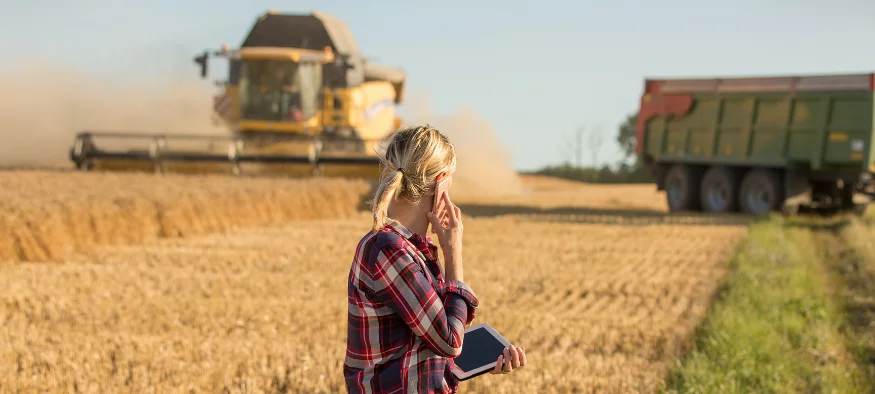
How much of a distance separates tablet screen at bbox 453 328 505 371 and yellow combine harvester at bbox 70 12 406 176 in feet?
56.9

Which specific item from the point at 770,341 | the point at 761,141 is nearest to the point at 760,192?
the point at 761,141

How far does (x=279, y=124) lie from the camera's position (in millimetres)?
22531

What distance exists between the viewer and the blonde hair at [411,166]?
336 centimetres

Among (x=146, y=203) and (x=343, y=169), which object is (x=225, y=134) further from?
(x=146, y=203)

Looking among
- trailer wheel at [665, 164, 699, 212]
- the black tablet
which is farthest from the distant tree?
the black tablet

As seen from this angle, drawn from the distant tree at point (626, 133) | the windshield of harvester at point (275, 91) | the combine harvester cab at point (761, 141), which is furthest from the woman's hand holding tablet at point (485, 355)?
the distant tree at point (626, 133)

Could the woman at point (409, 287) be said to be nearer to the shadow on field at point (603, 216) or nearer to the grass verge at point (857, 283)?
the grass verge at point (857, 283)

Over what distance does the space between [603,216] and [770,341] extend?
564 inches

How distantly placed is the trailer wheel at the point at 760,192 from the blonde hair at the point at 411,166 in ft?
66.3

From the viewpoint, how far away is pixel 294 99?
22578 millimetres

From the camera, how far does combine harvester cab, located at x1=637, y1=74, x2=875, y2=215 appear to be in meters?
20.9

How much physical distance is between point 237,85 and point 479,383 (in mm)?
17329

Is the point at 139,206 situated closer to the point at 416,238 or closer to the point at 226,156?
the point at 226,156

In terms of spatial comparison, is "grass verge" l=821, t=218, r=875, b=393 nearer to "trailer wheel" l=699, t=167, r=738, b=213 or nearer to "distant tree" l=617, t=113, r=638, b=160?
"trailer wheel" l=699, t=167, r=738, b=213
